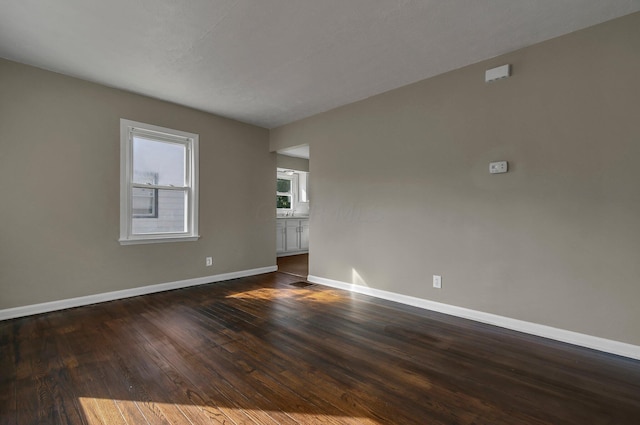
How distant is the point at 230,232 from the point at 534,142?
4185 millimetres

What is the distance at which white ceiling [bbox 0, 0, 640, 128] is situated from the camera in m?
2.20

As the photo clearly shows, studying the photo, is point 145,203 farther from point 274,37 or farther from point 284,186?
point 284,186

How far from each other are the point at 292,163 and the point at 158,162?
359 centimetres

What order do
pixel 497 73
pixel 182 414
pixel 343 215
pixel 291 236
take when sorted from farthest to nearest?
1. pixel 291 236
2. pixel 343 215
3. pixel 497 73
4. pixel 182 414

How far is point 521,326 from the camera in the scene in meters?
2.73

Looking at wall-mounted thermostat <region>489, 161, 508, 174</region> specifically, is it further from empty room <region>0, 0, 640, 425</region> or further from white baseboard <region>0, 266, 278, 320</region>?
white baseboard <region>0, 266, 278, 320</region>

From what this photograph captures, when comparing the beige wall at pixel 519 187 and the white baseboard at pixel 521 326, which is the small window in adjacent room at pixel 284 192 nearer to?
the beige wall at pixel 519 187

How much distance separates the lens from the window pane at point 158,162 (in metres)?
3.93

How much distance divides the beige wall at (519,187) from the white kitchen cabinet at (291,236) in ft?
11.1

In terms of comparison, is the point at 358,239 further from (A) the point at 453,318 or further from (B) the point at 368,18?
(B) the point at 368,18

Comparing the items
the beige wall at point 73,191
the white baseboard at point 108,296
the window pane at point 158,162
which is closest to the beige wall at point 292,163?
the beige wall at point 73,191

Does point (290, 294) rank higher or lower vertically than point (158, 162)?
lower

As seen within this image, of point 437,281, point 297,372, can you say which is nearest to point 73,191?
point 297,372

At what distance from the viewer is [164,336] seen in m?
2.60
